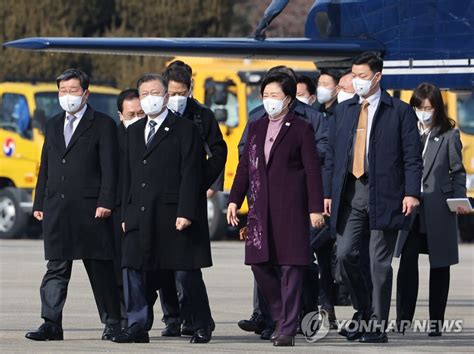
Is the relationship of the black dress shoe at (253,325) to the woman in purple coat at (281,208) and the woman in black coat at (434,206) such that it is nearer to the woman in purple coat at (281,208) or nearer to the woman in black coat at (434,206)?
the woman in purple coat at (281,208)

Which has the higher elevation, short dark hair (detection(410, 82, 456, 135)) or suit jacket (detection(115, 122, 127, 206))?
short dark hair (detection(410, 82, 456, 135))

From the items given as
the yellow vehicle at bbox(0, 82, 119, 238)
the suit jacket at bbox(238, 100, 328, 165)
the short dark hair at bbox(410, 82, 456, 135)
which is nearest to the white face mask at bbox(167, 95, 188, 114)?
the suit jacket at bbox(238, 100, 328, 165)

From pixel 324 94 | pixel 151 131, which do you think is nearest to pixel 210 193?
pixel 151 131

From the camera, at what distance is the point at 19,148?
88.3ft

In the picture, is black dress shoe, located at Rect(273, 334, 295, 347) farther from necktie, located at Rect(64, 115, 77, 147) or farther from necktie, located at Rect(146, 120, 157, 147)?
necktie, located at Rect(64, 115, 77, 147)

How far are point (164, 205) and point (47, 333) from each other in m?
1.12

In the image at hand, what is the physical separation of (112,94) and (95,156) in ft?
52.4

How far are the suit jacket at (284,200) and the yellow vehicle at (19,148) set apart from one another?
15.0 m

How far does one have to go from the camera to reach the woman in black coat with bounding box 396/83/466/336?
1289 centimetres

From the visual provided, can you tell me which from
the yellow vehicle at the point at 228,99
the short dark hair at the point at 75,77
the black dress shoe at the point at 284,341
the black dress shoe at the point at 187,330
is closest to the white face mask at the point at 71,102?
the short dark hair at the point at 75,77

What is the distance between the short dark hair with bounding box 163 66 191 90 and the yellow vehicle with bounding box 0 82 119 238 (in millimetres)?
14158

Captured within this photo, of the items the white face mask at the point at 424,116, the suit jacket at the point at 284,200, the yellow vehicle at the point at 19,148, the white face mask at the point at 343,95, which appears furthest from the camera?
the yellow vehicle at the point at 19,148

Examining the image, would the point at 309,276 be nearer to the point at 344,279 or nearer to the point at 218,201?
the point at 344,279

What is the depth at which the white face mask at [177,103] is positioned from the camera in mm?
12516
